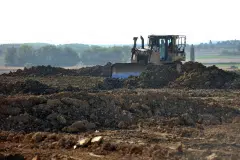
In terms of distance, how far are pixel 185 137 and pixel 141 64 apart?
1408 centimetres

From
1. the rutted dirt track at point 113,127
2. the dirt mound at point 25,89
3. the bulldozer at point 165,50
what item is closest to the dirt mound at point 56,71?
the bulldozer at point 165,50

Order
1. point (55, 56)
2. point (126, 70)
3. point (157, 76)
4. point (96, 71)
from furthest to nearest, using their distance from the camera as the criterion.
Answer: point (55, 56) < point (96, 71) < point (126, 70) < point (157, 76)

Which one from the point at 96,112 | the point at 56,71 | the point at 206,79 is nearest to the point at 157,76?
the point at 206,79

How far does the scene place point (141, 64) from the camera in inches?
977

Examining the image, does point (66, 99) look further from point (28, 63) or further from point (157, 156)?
point (28, 63)

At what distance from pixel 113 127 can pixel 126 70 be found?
41.3 feet

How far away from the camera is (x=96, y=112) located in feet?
42.0

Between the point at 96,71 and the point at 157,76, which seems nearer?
the point at 157,76

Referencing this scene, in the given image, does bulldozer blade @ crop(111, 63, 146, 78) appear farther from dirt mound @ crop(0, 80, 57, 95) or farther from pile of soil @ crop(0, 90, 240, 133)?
pile of soil @ crop(0, 90, 240, 133)

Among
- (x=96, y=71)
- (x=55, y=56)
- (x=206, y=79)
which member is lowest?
(x=55, y=56)

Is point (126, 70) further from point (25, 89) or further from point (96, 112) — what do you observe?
point (96, 112)

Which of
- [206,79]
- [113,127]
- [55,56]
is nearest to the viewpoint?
[113,127]

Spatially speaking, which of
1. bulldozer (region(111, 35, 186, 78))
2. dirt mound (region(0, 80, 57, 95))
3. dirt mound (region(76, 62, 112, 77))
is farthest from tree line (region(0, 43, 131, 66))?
dirt mound (region(0, 80, 57, 95))

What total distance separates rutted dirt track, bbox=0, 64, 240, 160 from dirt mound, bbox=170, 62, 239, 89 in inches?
201
